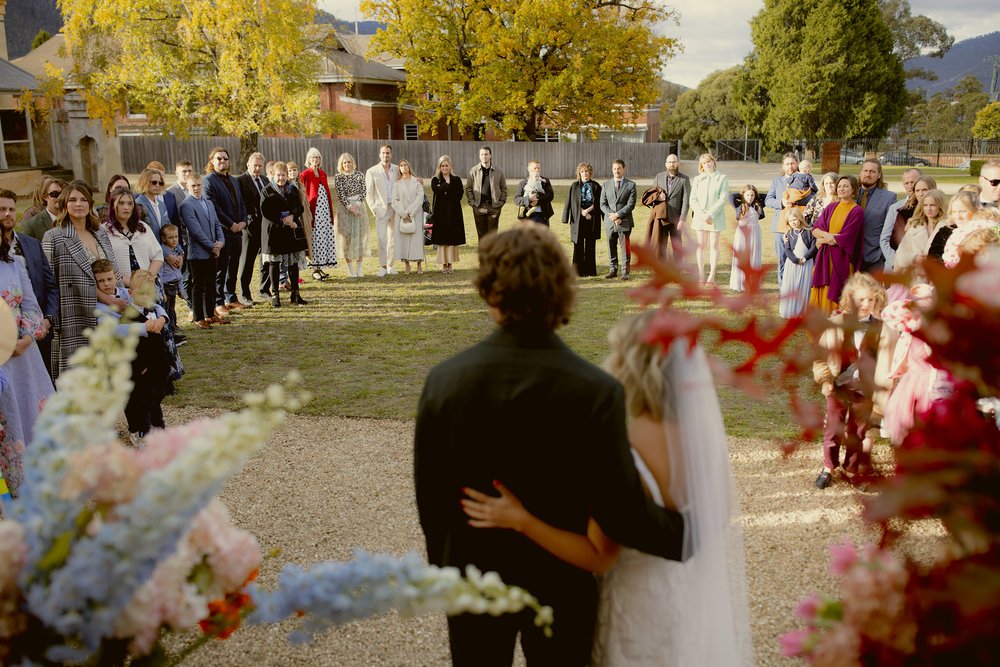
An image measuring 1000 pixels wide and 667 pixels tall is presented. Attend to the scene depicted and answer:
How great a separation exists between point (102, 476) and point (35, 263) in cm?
534

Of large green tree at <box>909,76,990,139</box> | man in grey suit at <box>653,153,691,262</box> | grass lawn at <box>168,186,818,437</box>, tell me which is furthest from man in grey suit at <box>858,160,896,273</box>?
large green tree at <box>909,76,990,139</box>

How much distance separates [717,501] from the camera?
2.57m

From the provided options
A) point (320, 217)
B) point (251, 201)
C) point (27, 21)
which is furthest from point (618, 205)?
point (27, 21)

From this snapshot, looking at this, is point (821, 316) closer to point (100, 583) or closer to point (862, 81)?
point (100, 583)

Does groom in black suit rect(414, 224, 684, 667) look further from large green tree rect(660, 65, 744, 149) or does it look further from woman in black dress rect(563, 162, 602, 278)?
large green tree rect(660, 65, 744, 149)

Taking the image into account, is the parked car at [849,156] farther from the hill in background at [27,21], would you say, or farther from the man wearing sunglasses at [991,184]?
the hill in background at [27,21]

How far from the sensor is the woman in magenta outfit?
8.58 meters

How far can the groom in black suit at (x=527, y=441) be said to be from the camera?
2.22 metres

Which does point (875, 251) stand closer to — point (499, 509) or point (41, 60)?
point (499, 509)

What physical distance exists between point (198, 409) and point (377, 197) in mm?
7102

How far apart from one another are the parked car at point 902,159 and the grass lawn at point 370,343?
149ft

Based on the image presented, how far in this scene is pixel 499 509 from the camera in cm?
234

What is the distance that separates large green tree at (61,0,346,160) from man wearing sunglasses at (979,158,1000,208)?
21996 mm

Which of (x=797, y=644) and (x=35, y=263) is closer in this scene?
(x=797, y=644)
